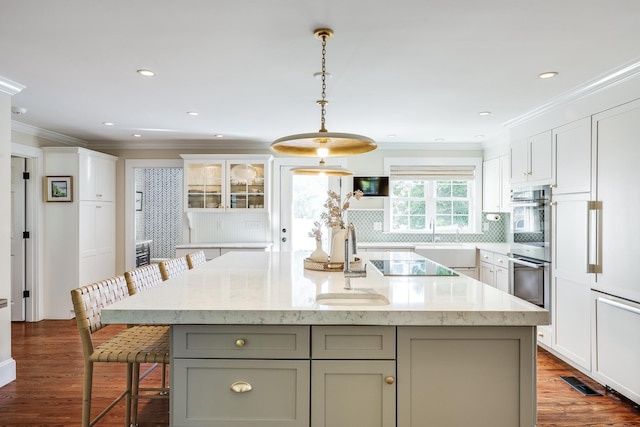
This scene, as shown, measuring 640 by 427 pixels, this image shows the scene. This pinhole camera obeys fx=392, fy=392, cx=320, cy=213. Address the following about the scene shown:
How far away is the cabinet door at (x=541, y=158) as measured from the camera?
11.8ft

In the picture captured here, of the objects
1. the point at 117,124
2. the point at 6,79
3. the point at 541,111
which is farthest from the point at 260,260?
the point at 541,111

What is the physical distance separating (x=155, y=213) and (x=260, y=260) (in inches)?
226

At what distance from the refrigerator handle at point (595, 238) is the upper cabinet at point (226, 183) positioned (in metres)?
3.74

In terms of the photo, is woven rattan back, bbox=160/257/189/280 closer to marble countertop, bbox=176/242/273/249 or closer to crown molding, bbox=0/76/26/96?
crown molding, bbox=0/76/26/96

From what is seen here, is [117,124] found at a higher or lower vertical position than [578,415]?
higher

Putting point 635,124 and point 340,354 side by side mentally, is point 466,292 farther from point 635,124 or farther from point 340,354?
point 635,124

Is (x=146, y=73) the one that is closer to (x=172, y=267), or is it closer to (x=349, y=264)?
(x=172, y=267)

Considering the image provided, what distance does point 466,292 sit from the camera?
185 cm

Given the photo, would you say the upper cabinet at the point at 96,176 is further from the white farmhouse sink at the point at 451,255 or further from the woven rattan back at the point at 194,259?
the white farmhouse sink at the point at 451,255

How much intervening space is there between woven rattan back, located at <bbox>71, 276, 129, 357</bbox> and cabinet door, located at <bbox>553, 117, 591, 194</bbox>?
3415 millimetres

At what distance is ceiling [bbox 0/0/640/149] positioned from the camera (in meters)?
1.95

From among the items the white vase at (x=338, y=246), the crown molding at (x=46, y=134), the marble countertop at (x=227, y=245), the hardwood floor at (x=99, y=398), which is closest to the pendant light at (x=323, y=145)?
the white vase at (x=338, y=246)

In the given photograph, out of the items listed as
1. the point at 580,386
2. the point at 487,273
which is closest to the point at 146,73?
the point at 580,386

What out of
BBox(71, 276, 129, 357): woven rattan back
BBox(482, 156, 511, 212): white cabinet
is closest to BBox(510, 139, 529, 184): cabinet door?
BBox(482, 156, 511, 212): white cabinet
